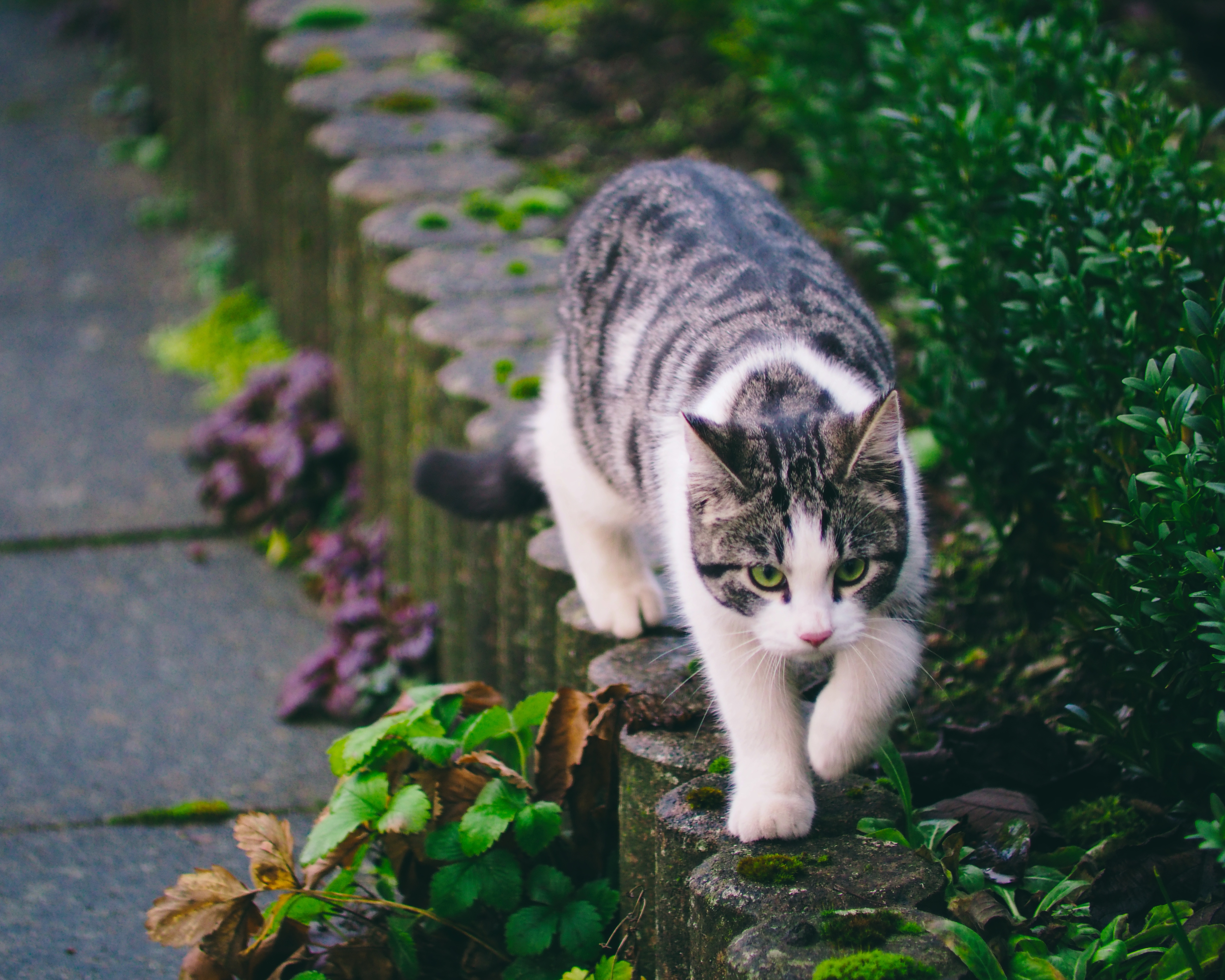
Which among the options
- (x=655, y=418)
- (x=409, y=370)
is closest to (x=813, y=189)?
(x=409, y=370)

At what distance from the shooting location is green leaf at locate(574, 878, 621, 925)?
2.26m

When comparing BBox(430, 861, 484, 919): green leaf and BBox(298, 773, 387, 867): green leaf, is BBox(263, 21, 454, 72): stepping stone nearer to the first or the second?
BBox(298, 773, 387, 867): green leaf

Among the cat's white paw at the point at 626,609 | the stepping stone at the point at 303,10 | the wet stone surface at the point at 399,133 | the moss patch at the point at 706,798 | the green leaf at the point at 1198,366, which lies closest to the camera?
the green leaf at the point at 1198,366

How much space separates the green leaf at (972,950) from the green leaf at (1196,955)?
0.21 metres

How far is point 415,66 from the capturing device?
5484mm

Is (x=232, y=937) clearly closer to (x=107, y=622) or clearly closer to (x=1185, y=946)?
(x=1185, y=946)

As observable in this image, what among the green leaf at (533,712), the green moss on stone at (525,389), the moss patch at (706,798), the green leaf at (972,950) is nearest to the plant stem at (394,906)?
the green leaf at (533,712)

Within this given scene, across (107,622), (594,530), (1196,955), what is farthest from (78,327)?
(1196,955)

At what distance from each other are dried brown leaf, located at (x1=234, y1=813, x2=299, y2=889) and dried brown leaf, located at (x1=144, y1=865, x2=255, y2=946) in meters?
0.05

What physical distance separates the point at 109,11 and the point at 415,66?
11.6ft

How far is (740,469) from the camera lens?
6.61ft

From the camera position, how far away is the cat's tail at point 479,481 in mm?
3016

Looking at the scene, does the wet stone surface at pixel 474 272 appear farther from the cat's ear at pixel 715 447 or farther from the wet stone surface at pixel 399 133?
the cat's ear at pixel 715 447

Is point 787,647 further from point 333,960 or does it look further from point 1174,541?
point 333,960
